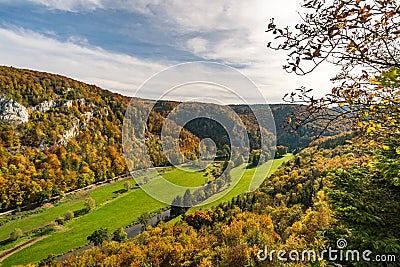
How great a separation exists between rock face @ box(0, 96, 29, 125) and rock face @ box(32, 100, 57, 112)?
5.93m

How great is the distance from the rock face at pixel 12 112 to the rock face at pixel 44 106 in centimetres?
593

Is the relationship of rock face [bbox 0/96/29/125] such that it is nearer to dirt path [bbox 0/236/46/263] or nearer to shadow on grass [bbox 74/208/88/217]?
shadow on grass [bbox 74/208/88/217]

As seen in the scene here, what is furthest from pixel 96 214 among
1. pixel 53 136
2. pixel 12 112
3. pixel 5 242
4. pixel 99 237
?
pixel 12 112

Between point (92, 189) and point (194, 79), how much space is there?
5811cm

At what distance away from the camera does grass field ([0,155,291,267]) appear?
97.5 feet

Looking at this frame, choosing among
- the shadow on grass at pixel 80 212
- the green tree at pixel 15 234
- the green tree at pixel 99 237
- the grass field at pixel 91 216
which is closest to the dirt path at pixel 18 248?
the grass field at pixel 91 216

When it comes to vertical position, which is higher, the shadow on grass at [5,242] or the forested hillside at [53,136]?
the forested hillside at [53,136]

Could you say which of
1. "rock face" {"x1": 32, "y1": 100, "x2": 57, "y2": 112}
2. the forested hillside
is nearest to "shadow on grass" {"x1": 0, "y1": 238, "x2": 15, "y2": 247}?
the forested hillside

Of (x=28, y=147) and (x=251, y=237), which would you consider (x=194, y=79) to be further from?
(x=28, y=147)

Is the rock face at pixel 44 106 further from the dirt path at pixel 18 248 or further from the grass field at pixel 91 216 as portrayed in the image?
the dirt path at pixel 18 248

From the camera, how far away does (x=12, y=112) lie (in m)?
70.5

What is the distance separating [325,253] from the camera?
5.96 meters

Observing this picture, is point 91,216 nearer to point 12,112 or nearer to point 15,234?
point 15,234

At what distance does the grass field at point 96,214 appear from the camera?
29703 mm
